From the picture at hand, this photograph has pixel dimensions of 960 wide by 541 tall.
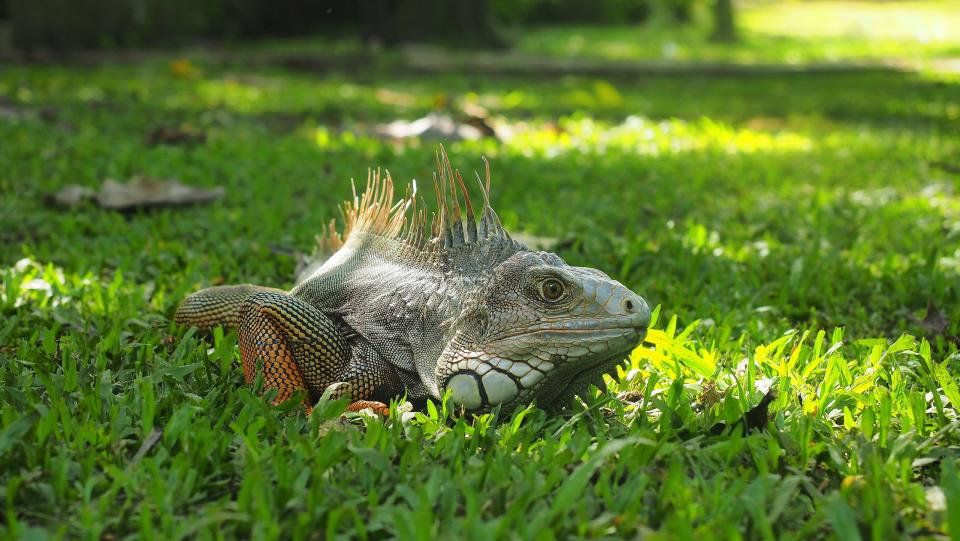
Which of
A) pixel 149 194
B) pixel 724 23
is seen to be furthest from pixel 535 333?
pixel 724 23

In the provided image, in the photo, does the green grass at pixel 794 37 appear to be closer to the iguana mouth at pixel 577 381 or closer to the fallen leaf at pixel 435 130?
the fallen leaf at pixel 435 130

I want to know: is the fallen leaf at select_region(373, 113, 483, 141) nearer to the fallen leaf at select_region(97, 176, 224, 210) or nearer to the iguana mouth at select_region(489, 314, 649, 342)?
the fallen leaf at select_region(97, 176, 224, 210)

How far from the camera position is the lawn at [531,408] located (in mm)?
2535

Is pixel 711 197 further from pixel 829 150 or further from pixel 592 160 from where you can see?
pixel 829 150

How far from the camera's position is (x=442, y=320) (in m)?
3.25

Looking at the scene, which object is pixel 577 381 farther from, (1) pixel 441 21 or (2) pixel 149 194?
(1) pixel 441 21

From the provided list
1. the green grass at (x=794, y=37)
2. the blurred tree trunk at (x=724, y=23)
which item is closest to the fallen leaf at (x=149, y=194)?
the green grass at (x=794, y=37)

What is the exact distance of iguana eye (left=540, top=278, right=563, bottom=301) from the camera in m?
3.02

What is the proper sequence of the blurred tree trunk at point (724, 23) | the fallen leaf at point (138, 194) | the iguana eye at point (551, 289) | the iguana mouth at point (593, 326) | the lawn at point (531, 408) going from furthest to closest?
the blurred tree trunk at point (724, 23), the fallen leaf at point (138, 194), the iguana eye at point (551, 289), the iguana mouth at point (593, 326), the lawn at point (531, 408)

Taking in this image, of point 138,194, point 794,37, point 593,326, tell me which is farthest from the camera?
point 794,37

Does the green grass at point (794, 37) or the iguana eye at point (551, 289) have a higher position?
the iguana eye at point (551, 289)

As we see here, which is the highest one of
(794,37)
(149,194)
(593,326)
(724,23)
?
(593,326)

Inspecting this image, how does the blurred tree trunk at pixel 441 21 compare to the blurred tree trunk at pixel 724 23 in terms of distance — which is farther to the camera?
the blurred tree trunk at pixel 724 23

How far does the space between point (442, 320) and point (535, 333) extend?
1.35 feet
